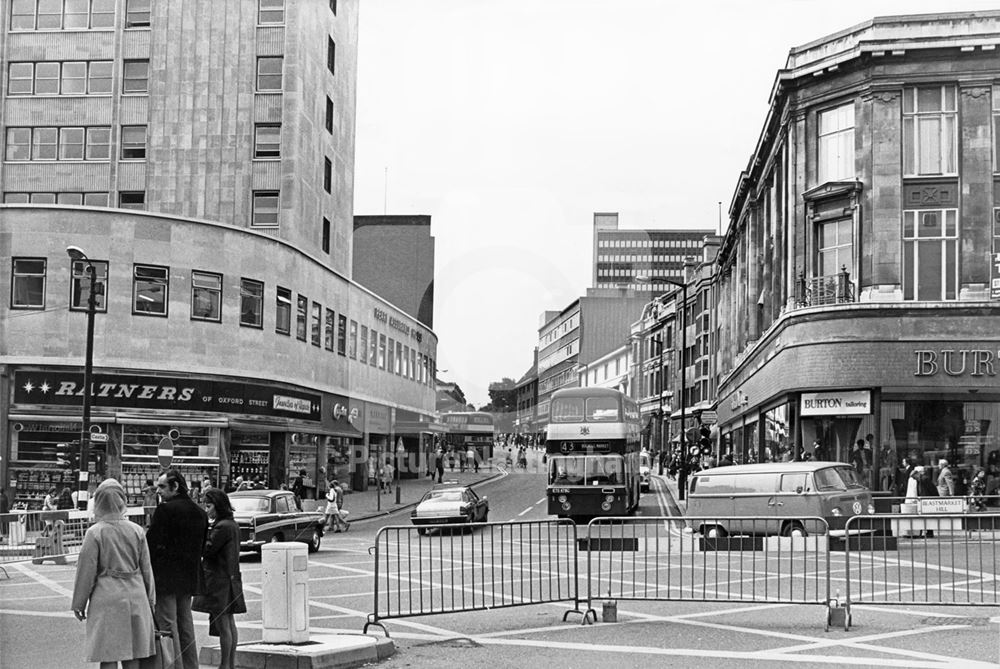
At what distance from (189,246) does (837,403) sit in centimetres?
2213

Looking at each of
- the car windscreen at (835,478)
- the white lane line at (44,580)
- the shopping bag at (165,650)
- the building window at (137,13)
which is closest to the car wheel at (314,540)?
the white lane line at (44,580)

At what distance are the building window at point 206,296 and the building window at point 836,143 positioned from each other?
2088cm

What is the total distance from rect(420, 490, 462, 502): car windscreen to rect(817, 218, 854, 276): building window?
44.1 ft

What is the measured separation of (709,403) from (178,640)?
8200 centimetres

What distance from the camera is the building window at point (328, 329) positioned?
51.5 meters

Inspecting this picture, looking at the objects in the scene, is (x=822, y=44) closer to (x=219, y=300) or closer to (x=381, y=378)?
(x=219, y=300)

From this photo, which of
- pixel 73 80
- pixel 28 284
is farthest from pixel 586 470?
pixel 73 80

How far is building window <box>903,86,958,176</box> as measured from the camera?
35.1 metres

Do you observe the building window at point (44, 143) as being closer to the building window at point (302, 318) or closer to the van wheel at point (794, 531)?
the building window at point (302, 318)

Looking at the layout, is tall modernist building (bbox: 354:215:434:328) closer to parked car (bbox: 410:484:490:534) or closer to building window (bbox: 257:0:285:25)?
building window (bbox: 257:0:285:25)

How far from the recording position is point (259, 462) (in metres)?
43.3

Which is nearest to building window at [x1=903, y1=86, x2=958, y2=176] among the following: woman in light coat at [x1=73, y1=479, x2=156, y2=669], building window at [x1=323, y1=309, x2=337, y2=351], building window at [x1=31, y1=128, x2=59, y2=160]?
building window at [x1=323, y1=309, x2=337, y2=351]

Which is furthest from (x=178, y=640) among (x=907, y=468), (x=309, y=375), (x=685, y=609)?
(x=309, y=375)

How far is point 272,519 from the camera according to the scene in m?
25.7
